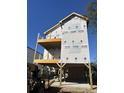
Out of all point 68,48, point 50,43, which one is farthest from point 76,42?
point 50,43

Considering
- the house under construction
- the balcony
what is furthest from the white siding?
the balcony

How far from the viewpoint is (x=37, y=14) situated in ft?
4.79

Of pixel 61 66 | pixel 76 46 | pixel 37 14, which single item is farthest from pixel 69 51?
pixel 37 14

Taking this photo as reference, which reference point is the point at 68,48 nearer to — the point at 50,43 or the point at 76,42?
the point at 76,42

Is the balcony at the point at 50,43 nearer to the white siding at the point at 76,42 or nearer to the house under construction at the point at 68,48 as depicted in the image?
the house under construction at the point at 68,48

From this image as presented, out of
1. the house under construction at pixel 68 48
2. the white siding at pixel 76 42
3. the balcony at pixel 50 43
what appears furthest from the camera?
the balcony at pixel 50 43

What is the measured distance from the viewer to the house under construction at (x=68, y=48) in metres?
3.19

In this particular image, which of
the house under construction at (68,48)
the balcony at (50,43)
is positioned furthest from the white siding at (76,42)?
the balcony at (50,43)

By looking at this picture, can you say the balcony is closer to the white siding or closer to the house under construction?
the house under construction
